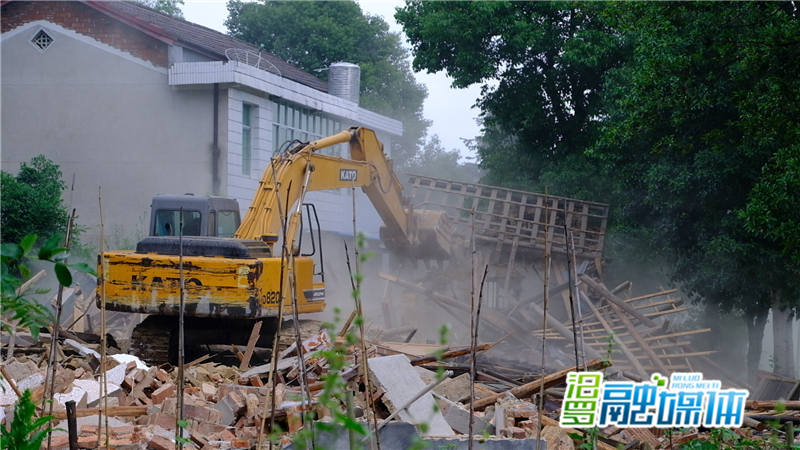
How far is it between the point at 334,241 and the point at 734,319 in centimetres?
1161

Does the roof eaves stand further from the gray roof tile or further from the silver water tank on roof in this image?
the silver water tank on roof

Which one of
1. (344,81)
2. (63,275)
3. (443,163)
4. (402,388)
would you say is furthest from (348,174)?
(443,163)

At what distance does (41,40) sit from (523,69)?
12.9 meters

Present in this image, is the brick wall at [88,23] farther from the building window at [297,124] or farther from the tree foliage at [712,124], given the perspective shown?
the tree foliage at [712,124]

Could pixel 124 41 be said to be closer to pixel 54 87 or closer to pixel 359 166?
Answer: pixel 54 87

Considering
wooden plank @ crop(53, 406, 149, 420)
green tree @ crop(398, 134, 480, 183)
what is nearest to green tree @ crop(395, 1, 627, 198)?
wooden plank @ crop(53, 406, 149, 420)

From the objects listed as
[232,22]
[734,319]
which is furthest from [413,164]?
[734,319]

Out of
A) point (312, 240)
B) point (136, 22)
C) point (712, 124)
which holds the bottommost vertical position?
point (312, 240)

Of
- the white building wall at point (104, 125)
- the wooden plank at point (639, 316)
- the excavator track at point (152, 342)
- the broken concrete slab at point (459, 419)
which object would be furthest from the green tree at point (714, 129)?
the white building wall at point (104, 125)

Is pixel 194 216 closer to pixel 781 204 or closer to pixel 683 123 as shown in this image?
pixel 781 204

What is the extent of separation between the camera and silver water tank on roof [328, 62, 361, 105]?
2766cm

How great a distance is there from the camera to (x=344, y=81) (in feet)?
91.1

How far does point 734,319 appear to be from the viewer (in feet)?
74.1

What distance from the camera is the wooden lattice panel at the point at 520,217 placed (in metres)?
16.5
